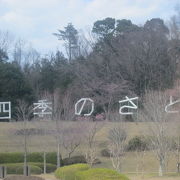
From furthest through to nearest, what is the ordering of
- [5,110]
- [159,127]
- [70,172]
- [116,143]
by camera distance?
[5,110] → [116,143] → [159,127] → [70,172]

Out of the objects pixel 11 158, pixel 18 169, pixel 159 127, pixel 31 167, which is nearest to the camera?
pixel 159 127

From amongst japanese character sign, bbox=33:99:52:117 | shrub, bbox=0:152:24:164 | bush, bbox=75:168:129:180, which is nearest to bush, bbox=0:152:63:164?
shrub, bbox=0:152:24:164

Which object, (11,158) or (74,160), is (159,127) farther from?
(11,158)

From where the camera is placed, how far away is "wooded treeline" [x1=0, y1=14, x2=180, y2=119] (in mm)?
42688

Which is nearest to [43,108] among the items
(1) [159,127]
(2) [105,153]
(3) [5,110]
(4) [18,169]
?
(2) [105,153]

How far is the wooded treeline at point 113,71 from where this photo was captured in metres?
42.7

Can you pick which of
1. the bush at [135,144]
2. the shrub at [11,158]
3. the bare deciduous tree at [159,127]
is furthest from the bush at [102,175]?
the bush at [135,144]

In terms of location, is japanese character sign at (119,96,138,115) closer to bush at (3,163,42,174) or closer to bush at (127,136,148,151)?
bush at (127,136,148,151)

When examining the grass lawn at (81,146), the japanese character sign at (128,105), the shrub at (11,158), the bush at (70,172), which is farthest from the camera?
the japanese character sign at (128,105)

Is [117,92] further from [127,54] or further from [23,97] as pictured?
[23,97]

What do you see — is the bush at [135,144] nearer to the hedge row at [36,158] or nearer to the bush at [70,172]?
the hedge row at [36,158]

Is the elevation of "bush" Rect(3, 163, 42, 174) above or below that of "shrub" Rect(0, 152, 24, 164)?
below

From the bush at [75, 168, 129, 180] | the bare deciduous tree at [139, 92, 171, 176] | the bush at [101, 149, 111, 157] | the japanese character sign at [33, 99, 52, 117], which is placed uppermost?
the japanese character sign at [33, 99, 52, 117]

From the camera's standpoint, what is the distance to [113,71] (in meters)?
45.3
